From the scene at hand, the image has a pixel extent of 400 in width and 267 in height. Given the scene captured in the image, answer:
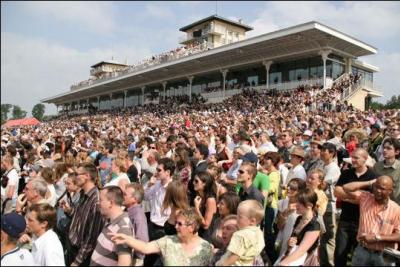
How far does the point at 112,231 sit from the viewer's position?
3.48 m

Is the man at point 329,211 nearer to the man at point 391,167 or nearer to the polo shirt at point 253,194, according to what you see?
the man at point 391,167

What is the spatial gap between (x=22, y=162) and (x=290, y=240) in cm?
785

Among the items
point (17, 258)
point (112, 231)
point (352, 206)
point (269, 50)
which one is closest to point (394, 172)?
point (352, 206)

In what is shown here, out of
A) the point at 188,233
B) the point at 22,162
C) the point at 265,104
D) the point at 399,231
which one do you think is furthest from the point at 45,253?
the point at 265,104

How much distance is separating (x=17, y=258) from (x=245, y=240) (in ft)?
6.05

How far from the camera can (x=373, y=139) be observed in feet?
27.1

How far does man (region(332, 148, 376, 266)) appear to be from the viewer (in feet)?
14.2

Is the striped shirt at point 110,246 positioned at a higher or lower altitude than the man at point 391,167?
lower

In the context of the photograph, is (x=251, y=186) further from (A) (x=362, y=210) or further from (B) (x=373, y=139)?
(B) (x=373, y=139)

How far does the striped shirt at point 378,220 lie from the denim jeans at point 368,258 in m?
0.06

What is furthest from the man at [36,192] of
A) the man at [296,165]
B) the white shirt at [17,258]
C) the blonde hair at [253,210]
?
the man at [296,165]

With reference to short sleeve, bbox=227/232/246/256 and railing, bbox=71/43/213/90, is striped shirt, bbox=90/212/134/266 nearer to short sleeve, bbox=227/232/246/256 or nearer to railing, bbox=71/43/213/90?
short sleeve, bbox=227/232/246/256

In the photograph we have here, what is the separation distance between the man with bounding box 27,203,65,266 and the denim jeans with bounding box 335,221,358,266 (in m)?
2.94

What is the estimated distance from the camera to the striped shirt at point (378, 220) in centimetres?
384
